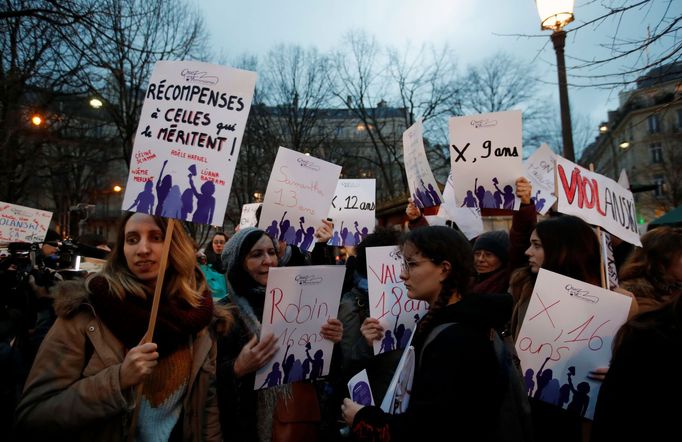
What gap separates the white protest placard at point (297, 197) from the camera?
3.85 meters

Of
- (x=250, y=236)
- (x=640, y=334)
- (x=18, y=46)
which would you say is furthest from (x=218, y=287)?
(x=18, y=46)

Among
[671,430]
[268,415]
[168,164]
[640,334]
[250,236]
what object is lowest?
[268,415]

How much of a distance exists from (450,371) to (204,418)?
1.42 meters

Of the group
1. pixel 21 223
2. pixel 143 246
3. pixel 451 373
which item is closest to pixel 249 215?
pixel 21 223

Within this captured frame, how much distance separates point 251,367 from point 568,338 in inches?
73.7

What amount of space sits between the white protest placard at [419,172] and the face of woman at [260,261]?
73.1 inches

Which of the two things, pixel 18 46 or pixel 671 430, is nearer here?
pixel 671 430

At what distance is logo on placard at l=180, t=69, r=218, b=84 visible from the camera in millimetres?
2541

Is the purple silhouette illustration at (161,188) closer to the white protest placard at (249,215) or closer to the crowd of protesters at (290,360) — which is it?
the crowd of protesters at (290,360)

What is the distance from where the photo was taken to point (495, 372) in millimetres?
1938

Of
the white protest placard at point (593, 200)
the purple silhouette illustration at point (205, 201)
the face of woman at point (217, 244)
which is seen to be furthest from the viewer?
the face of woman at point (217, 244)

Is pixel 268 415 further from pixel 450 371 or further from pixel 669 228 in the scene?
pixel 669 228

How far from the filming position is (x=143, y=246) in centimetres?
250

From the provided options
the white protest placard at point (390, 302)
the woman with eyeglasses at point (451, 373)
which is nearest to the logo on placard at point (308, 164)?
the white protest placard at point (390, 302)
